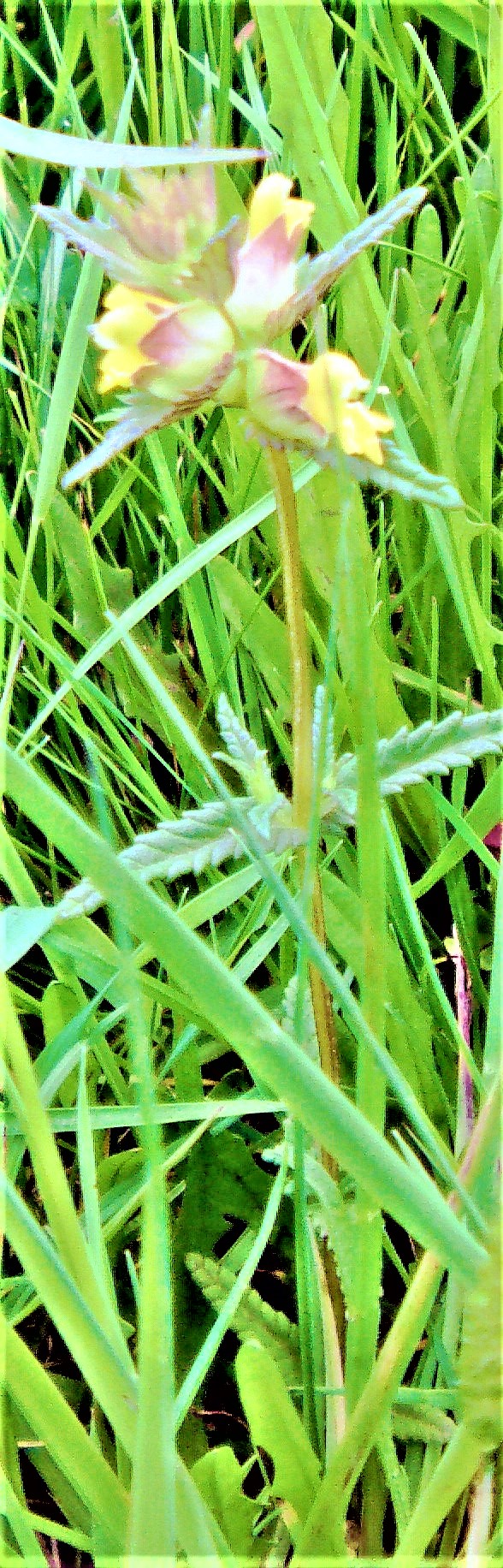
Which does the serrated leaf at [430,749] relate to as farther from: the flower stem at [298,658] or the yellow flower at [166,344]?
the yellow flower at [166,344]

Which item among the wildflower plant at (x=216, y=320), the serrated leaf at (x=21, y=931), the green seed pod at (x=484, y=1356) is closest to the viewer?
the green seed pod at (x=484, y=1356)

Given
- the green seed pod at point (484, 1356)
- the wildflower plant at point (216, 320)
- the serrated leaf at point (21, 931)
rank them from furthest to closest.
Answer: the serrated leaf at point (21, 931) → the wildflower plant at point (216, 320) → the green seed pod at point (484, 1356)

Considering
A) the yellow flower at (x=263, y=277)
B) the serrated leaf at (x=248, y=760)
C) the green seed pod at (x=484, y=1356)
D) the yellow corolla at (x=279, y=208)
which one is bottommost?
the green seed pod at (x=484, y=1356)

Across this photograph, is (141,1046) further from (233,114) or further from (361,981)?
(233,114)

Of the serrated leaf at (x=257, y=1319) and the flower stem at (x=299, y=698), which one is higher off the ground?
the flower stem at (x=299, y=698)

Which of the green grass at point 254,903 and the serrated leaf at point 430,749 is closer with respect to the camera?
the green grass at point 254,903

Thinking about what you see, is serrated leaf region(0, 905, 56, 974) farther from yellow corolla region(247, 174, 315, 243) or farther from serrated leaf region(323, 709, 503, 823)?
yellow corolla region(247, 174, 315, 243)

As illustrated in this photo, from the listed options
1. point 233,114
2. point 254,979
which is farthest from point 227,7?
point 254,979

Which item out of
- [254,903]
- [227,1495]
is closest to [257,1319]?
[227,1495]

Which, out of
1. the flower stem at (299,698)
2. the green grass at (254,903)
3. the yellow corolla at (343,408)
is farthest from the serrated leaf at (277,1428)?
the yellow corolla at (343,408)
